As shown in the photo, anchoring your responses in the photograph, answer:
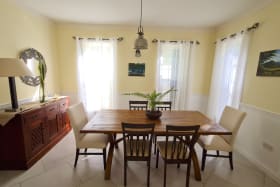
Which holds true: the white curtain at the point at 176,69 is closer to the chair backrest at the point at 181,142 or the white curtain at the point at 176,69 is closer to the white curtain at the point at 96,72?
the white curtain at the point at 96,72

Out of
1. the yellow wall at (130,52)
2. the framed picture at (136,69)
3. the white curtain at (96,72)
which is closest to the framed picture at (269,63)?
the yellow wall at (130,52)

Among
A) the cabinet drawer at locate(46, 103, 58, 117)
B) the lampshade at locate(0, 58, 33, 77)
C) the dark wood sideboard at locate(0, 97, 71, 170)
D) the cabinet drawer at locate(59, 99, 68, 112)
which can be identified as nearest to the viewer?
the lampshade at locate(0, 58, 33, 77)

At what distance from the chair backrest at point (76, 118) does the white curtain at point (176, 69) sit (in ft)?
6.66

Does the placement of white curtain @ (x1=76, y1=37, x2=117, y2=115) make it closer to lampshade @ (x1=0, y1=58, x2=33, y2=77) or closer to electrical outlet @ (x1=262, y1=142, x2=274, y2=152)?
lampshade @ (x1=0, y1=58, x2=33, y2=77)

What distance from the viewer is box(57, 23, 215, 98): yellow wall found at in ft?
11.6

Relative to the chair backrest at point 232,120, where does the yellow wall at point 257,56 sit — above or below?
above

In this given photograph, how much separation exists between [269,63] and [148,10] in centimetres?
216

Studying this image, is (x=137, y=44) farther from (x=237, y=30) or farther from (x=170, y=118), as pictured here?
(x=237, y=30)

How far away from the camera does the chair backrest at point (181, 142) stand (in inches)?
62.3

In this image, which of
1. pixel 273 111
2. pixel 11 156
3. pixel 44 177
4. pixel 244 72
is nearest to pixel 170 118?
pixel 273 111

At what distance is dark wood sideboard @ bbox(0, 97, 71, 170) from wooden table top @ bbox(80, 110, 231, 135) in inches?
35.4

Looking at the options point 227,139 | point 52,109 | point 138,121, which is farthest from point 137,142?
point 52,109

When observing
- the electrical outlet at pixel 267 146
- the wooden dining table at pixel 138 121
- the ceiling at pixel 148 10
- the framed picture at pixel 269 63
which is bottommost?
the electrical outlet at pixel 267 146

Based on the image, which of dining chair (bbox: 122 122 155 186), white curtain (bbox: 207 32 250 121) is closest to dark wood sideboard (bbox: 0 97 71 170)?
dining chair (bbox: 122 122 155 186)
